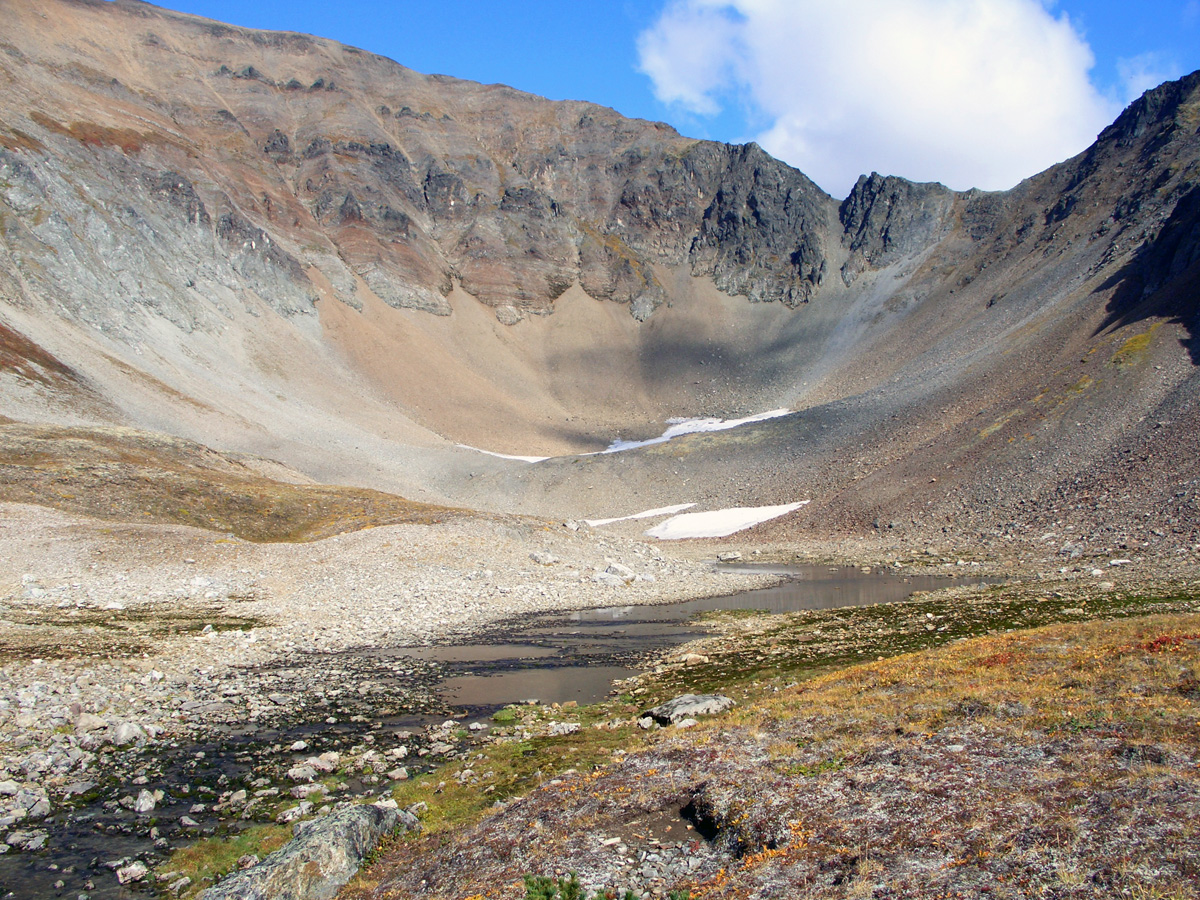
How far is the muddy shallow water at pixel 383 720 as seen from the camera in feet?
A: 33.9

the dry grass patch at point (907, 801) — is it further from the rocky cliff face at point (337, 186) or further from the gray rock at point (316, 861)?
the rocky cliff face at point (337, 186)

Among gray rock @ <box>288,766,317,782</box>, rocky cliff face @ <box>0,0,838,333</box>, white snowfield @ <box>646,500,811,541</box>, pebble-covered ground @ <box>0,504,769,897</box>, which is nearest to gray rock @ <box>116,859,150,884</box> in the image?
pebble-covered ground @ <box>0,504,769,897</box>

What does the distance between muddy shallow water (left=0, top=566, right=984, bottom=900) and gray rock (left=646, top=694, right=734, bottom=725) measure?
10.2ft

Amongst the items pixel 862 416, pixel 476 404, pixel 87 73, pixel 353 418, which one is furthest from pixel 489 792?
pixel 87 73

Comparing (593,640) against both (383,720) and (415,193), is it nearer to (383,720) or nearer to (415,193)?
(383,720)

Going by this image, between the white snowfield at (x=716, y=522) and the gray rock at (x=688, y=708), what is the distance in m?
47.6

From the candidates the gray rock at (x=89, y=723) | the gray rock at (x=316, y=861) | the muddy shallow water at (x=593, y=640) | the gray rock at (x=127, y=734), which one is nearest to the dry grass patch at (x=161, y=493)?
the muddy shallow water at (x=593, y=640)

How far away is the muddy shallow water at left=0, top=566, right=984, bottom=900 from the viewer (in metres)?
10.3

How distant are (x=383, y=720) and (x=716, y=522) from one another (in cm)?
5236

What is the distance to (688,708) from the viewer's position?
15.2 m

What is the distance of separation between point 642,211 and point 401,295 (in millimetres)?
70672

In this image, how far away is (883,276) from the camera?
492ft

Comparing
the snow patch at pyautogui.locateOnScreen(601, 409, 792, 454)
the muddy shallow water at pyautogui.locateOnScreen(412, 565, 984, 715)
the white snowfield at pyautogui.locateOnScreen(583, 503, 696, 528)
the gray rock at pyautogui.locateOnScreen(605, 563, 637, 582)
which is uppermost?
the snow patch at pyautogui.locateOnScreen(601, 409, 792, 454)

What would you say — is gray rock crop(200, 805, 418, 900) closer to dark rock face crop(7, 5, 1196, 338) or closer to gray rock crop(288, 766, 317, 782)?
gray rock crop(288, 766, 317, 782)
